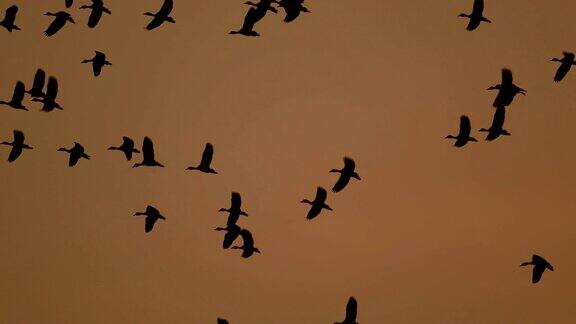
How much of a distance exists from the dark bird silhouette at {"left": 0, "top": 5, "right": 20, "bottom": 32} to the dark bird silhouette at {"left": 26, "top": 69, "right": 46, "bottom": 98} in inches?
49.5

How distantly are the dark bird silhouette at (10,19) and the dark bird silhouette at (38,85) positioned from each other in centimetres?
126

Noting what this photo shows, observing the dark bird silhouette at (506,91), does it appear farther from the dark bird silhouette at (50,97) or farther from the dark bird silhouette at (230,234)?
the dark bird silhouette at (50,97)

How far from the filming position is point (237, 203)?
29469 mm

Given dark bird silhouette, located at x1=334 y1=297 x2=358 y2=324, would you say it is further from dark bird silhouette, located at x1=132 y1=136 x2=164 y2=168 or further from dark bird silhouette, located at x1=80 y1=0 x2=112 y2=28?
dark bird silhouette, located at x1=80 y1=0 x2=112 y2=28

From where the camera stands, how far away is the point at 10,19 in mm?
28641

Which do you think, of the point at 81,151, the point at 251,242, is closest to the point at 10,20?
the point at 81,151

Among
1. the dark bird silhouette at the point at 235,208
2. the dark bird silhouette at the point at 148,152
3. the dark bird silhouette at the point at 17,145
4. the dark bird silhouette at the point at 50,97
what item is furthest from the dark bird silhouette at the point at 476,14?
the dark bird silhouette at the point at 17,145

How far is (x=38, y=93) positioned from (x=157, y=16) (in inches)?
138

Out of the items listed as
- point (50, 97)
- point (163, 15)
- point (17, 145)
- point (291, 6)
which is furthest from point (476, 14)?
point (17, 145)

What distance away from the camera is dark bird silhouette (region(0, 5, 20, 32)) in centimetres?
2848

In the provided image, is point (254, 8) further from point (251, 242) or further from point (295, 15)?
point (251, 242)

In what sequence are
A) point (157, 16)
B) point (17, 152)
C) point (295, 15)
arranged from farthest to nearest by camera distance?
point (17, 152) → point (157, 16) → point (295, 15)

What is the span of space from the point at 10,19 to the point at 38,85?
1.78m

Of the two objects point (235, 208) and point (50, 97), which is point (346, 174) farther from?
point (50, 97)
